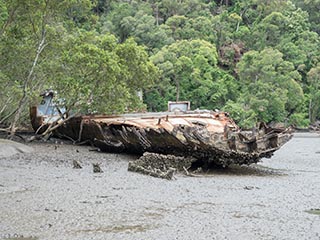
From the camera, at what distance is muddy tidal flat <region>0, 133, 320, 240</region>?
250 inches

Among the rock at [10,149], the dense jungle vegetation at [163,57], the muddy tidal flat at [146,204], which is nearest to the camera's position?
the muddy tidal flat at [146,204]

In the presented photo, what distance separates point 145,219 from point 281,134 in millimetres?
9138

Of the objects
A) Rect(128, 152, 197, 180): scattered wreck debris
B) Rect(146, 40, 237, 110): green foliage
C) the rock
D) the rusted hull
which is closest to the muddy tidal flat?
Rect(128, 152, 197, 180): scattered wreck debris

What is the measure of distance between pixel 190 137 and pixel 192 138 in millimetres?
68

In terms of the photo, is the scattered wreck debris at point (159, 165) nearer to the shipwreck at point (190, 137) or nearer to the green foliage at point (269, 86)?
the shipwreck at point (190, 137)

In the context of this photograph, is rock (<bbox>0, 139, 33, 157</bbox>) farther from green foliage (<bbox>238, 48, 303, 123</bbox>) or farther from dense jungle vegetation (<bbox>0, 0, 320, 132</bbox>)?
green foliage (<bbox>238, 48, 303, 123</bbox>)

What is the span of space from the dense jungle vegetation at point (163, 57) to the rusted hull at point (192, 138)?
1.16m

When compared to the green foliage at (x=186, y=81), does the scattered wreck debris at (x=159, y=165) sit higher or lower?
lower

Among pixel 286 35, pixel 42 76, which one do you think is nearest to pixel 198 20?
pixel 286 35

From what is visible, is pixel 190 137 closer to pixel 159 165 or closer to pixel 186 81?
pixel 159 165

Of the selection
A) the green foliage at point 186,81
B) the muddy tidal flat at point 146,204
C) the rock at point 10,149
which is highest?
the green foliage at point 186,81

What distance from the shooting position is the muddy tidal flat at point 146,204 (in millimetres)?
6344

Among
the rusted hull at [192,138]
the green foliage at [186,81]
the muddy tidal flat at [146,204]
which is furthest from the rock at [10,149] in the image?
the green foliage at [186,81]

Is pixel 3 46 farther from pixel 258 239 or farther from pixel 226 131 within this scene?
pixel 258 239
